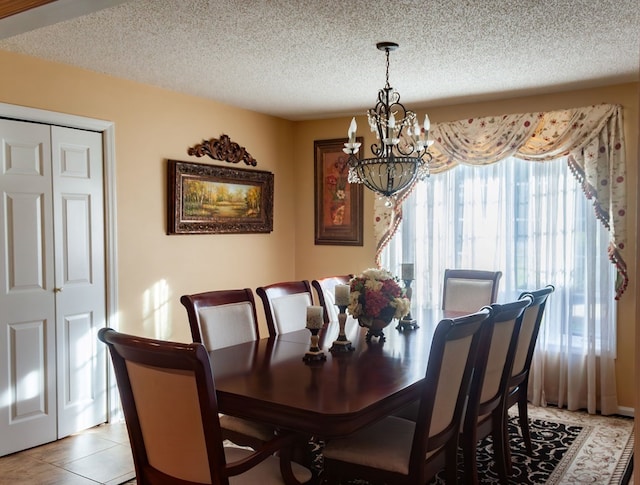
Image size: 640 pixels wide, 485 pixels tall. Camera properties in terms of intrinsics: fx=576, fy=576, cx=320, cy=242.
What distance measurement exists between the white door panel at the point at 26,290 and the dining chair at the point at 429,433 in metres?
2.24

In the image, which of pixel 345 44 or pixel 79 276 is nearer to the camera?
pixel 345 44

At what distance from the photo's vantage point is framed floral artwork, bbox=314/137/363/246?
5.64 metres

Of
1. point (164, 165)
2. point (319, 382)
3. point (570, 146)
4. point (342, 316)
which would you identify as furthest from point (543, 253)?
point (164, 165)

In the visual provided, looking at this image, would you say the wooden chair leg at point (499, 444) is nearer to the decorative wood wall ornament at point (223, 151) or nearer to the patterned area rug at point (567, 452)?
the patterned area rug at point (567, 452)

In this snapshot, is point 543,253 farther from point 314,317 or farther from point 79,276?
point 79,276

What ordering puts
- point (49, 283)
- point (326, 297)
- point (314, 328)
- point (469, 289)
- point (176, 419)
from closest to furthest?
1. point (176, 419)
2. point (314, 328)
3. point (49, 283)
4. point (326, 297)
5. point (469, 289)

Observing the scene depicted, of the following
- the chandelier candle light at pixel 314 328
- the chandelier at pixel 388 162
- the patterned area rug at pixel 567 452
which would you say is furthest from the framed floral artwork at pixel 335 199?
the chandelier candle light at pixel 314 328

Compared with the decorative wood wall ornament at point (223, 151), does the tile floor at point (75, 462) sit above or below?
below

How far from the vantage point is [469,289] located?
4418mm

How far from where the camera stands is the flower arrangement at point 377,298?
10.2ft

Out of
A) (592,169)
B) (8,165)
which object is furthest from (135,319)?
(592,169)

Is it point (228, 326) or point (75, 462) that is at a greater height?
point (228, 326)

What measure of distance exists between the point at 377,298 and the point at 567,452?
1.69 meters

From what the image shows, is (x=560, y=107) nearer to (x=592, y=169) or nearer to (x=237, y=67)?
(x=592, y=169)
